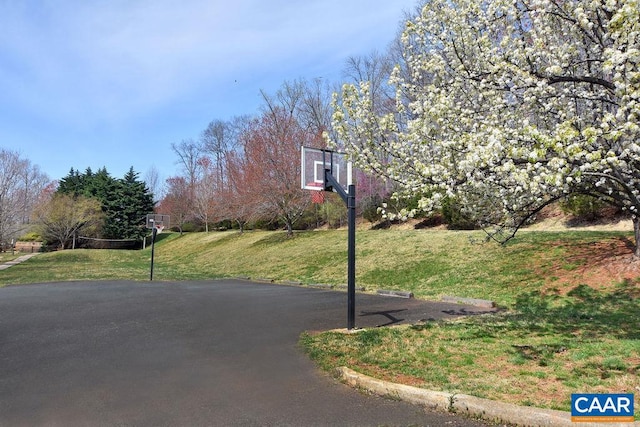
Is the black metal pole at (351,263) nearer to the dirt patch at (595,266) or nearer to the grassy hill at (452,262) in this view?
the grassy hill at (452,262)

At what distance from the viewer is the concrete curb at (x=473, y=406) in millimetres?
3504

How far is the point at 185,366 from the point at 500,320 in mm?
5747

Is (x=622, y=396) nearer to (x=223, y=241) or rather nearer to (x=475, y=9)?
(x=475, y=9)

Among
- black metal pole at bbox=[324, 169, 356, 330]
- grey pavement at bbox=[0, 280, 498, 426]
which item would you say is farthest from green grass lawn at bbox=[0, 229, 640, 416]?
grey pavement at bbox=[0, 280, 498, 426]

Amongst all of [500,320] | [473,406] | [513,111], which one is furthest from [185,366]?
[513,111]

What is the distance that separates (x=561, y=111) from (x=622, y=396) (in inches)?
141

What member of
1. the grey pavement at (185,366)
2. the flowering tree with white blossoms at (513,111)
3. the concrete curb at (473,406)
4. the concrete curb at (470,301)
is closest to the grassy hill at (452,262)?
the concrete curb at (470,301)

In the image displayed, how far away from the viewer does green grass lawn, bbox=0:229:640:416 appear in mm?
4676

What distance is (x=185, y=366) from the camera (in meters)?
5.66

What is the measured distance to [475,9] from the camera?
21.8ft

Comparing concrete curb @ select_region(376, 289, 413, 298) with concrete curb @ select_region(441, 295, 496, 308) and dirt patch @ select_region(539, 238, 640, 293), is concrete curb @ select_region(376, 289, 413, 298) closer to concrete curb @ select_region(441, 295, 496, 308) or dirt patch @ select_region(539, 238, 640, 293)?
concrete curb @ select_region(441, 295, 496, 308)

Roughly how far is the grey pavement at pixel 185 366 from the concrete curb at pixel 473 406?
4.6 inches

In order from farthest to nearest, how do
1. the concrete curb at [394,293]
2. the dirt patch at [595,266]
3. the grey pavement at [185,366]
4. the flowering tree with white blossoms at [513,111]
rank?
1. the concrete curb at [394,293]
2. the dirt patch at [595,266]
3. the flowering tree with white blossoms at [513,111]
4. the grey pavement at [185,366]

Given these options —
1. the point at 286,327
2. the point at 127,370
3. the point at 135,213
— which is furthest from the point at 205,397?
the point at 135,213
